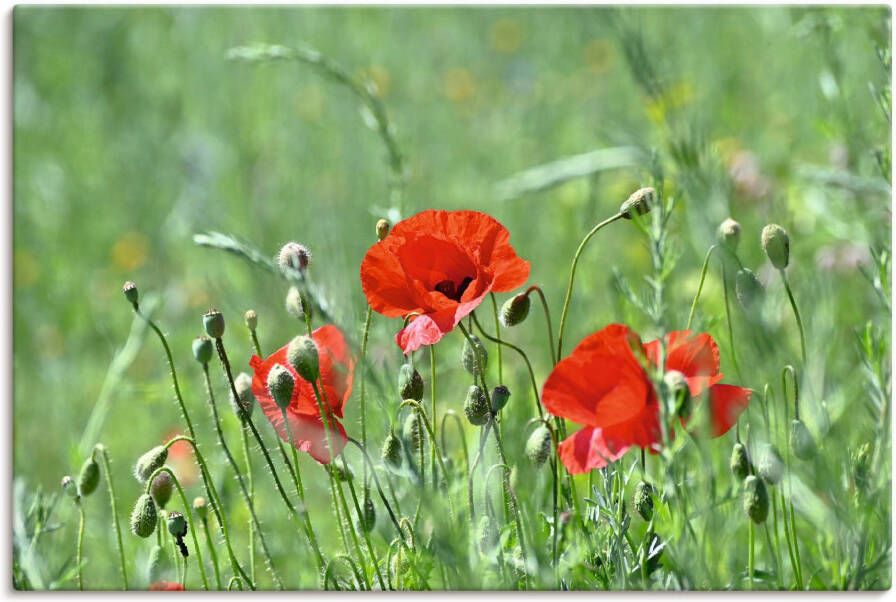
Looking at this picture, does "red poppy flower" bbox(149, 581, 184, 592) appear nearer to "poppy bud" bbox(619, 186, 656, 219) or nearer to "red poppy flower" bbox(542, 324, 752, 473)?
"red poppy flower" bbox(542, 324, 752, 473)

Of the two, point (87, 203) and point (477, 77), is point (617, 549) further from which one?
point (477, 77)

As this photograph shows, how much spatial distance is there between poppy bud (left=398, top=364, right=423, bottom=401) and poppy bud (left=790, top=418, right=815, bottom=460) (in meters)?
0.36

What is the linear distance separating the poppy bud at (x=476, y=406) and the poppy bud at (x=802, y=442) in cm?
29

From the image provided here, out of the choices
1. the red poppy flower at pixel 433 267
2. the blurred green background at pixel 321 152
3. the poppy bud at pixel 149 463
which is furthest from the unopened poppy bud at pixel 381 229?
the blurred green background at pixel 321 152

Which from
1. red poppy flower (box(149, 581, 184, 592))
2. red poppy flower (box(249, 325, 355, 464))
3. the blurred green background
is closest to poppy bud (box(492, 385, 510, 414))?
red poppy flower (box(249, 325, 355, 464))

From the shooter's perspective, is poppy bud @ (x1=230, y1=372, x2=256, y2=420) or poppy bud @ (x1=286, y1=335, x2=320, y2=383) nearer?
poppy bud @ (x1=286, y1=335, x2=320, y2=383)

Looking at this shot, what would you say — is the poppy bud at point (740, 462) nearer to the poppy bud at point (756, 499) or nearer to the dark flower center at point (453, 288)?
the poppy bud at point (756, 499)

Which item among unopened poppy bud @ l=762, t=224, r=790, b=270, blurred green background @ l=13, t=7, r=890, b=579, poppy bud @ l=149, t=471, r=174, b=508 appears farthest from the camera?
blurred green background @ l=13, t=7, r=890, b=579

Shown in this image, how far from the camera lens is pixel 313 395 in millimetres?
1234

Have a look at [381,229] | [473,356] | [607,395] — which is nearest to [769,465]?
[607,395]

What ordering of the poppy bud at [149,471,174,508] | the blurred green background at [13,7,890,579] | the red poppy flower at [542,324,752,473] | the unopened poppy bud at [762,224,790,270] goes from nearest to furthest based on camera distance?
the red poppy flower at [542,324,752,473] → the unopened poppy bud at [762,224,790,270] → the poppy bud at [149,471,174,508] → the blurred green background at [13,7,890,579]

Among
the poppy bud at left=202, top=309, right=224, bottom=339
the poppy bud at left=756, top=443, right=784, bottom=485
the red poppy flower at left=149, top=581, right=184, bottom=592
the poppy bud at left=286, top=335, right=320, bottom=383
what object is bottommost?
the red poppy flower at left=149, top=581, right=184, bottom=592

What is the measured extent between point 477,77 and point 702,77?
844 millimetres

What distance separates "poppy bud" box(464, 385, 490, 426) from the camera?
1.15m
